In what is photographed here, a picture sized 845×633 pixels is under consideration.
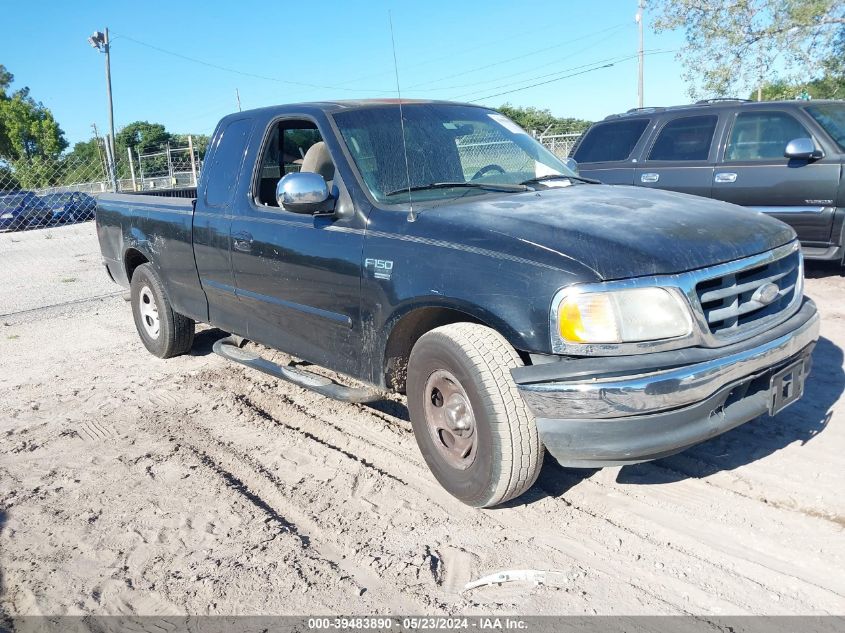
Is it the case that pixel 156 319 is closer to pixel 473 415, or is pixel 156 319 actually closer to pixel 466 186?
pixel 466 186

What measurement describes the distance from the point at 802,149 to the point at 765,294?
4960 millimetres

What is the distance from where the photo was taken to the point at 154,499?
371 centimetres

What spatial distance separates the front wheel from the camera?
3.04 metres

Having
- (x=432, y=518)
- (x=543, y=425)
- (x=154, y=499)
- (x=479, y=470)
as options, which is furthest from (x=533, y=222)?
(x=154, y=499)

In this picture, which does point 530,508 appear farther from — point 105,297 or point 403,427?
point 105,297

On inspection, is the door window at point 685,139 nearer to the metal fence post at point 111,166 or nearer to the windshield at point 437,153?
the windshield at point 437,153

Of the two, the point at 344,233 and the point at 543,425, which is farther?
the point at 344,233

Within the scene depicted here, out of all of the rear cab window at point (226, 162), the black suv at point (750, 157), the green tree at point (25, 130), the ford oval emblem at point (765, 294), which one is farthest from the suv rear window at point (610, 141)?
the green tree at point (25, 130)

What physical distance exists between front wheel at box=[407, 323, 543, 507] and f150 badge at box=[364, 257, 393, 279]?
1.29 feet

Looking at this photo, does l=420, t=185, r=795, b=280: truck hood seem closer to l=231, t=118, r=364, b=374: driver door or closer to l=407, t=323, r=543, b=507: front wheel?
l=407, t=323, r=543, b=507: front wheel

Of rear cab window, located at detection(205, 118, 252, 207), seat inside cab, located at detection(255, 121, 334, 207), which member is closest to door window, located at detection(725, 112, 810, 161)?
seat inside cab, located at detection(255, 121, 334, 207)

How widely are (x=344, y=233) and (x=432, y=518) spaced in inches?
61.1

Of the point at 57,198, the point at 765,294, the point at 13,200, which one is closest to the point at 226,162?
the point at 765,294

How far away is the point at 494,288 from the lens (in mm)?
3041
